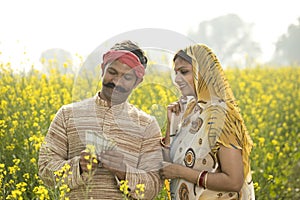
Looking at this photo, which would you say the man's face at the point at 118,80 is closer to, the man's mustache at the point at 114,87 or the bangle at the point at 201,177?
the man's mustache at the point at 114,87

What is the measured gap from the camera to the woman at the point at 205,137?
2812 mm

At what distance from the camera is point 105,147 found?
2781 millimetres

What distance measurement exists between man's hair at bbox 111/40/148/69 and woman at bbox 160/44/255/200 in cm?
16

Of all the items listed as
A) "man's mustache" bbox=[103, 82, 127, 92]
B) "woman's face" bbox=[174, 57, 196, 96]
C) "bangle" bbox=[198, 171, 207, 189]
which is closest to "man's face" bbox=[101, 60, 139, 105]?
"man's mustache" bbox=[103, 82, 127, 92]

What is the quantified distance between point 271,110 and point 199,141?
5.69 m

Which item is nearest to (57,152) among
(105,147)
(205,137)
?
(105,147)

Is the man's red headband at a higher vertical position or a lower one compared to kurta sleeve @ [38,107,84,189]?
higher

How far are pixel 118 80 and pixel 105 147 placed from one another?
1.02 ft

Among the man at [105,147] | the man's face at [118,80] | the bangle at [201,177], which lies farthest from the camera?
the bangle at [201,177]

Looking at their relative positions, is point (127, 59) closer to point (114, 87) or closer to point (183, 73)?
point (114, 87)

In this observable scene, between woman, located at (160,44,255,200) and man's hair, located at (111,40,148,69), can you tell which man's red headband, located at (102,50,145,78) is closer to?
man's hair, located at (111,40,148,69)

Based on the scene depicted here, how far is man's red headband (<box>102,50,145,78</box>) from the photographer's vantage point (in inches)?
104

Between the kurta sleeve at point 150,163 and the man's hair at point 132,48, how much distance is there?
0.32 m

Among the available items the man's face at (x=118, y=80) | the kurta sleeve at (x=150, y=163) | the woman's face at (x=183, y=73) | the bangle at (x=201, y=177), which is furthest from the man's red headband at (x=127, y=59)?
the bangle at (x=201, y=177)
